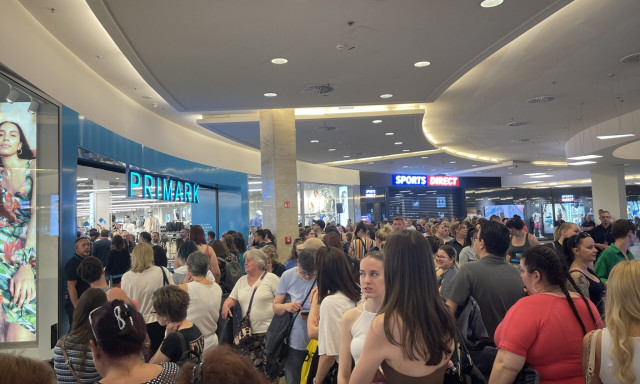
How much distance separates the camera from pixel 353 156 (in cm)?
1673

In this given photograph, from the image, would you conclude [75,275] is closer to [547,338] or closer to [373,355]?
[373,355]

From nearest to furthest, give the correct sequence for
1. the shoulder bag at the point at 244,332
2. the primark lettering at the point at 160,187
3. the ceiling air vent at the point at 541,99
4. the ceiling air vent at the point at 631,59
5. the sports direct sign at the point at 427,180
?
the shoulder bag at the point at 244,332 → the ceiling air vent at the point at 631,59 → the primark lettering at the point at 160,187 → the ceiling air vent at the point at 541,99 → the sports direct sign at the point at 427,180

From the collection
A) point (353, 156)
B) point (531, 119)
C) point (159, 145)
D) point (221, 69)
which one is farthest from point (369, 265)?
point (353, 156)

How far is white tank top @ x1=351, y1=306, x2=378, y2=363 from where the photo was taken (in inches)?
86.1

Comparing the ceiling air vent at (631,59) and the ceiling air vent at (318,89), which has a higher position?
the ceiling air vent at (631,59)

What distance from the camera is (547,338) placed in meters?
2.16

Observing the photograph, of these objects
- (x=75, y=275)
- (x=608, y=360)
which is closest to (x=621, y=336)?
(x=608, y=360)

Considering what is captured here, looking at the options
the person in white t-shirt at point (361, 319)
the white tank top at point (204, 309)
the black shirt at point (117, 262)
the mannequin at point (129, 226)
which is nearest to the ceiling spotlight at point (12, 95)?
the black shirt at point (117, 262)

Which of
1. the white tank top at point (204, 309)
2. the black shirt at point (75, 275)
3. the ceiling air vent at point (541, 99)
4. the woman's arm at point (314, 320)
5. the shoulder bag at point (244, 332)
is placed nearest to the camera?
the woman's arm at point (314, 320)

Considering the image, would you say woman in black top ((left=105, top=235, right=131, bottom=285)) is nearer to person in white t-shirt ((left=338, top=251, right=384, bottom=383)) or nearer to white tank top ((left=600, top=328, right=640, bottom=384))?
person in white t-shirt ((left=338, top=251, right=384, bottom=383))

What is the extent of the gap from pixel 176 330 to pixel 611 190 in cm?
1859

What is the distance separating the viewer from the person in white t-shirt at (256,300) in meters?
3.89

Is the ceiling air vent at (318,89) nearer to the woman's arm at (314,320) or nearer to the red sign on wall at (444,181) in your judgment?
the woman's arm at (314,320)

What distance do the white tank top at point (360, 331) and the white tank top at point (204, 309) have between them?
1.86 m
